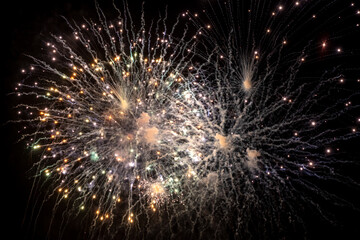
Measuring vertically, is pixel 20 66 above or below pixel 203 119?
above

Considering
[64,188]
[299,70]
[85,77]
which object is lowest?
[64,188]

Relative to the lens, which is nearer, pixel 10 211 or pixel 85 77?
pixel 85 77

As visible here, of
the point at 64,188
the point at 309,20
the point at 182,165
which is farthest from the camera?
the point at 64,188

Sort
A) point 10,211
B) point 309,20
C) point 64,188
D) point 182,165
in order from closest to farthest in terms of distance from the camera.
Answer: point 309,20 < point 182,165 < point 64,188 < point 10,211

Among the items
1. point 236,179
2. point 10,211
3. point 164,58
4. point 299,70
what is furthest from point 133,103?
point 10,211

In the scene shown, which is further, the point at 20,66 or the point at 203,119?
the point at 20,66

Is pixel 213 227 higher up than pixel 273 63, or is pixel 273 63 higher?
pixel 273 63

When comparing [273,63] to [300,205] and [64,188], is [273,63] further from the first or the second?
[64,188]
